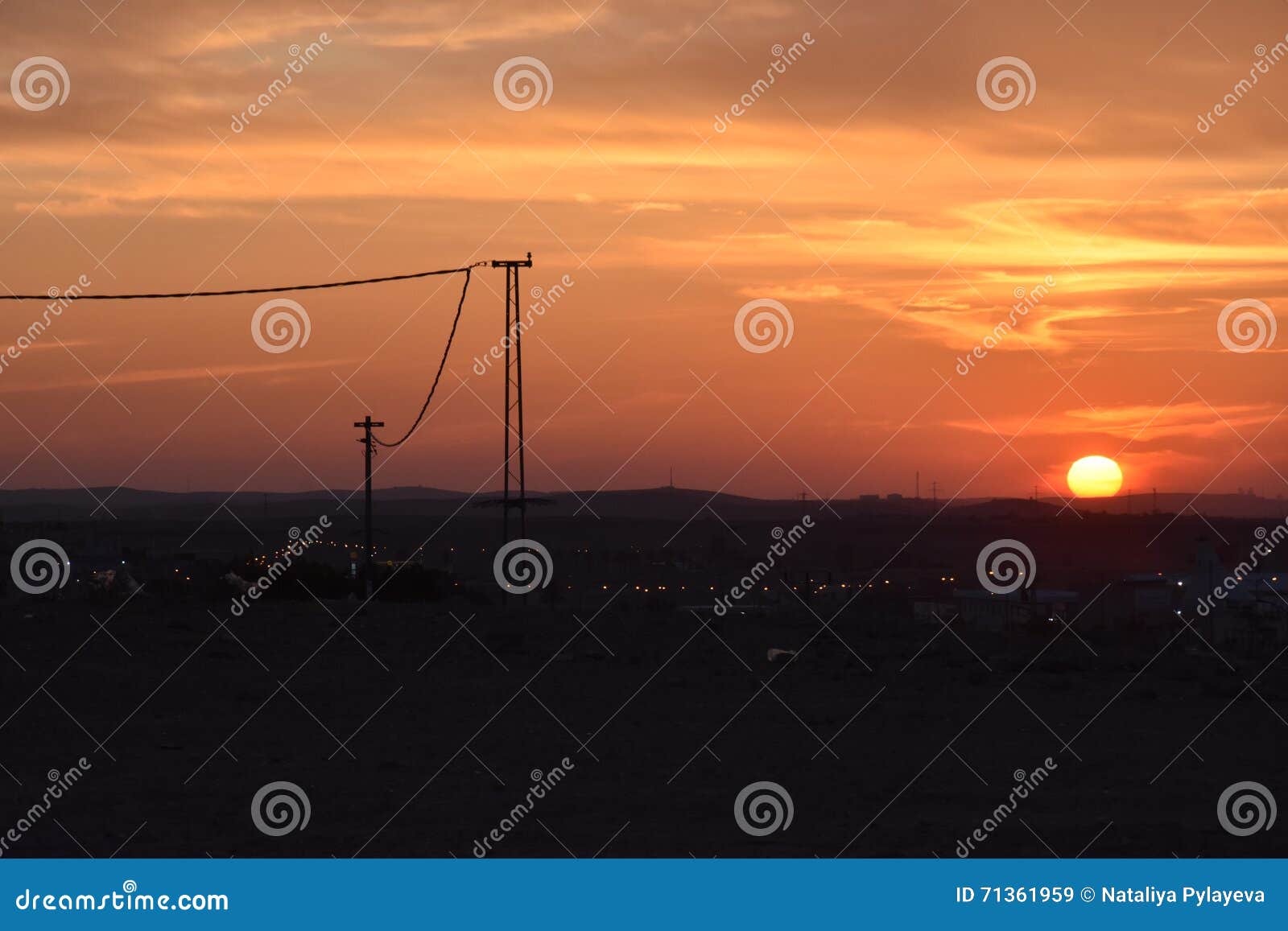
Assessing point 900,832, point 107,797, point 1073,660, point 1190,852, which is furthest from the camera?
point 1073,660

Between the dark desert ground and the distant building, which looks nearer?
the dark desert ground

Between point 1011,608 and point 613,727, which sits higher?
point 1011,608

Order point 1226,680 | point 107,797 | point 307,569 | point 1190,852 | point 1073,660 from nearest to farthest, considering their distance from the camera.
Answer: point 1190,852, point 107,797, point 1226,680, point 1073,660, point 307,569

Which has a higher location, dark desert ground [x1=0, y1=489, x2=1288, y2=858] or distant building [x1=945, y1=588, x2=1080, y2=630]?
distant building [x1=945, y1=588, x2=1080, y2=630]

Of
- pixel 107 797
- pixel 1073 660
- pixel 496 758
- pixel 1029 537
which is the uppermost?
pixel 1029 537

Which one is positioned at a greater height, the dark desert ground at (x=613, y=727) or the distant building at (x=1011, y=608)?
the distant building at (x=1011, y=608)

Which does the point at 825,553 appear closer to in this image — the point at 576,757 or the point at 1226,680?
the point at 1226,680

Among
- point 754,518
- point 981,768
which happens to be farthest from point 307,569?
point 754,518

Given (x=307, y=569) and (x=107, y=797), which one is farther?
(x=307, y=569)

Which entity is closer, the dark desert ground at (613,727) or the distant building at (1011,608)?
the dark desert ground at (613,727)

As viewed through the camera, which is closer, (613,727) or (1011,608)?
(613,727)

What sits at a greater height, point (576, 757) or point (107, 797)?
point (576, 757)
